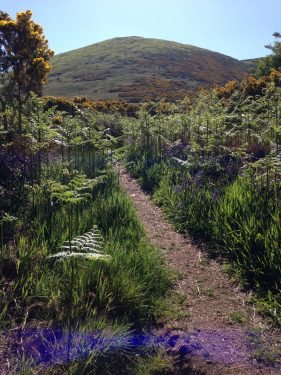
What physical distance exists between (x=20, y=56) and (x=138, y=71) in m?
51.0

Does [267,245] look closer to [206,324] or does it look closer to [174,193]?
[206,324]

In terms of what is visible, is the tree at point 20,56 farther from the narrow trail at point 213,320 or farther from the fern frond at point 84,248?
the fern frond at point 84,248

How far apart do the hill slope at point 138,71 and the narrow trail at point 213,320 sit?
33.9 meters

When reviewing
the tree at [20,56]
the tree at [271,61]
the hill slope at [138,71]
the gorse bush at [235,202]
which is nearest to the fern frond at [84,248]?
the gorse bush at [235,202]

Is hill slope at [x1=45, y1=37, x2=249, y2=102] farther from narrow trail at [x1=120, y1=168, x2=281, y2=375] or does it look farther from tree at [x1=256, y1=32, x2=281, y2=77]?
narrow trail at [x1=120, y1=168, x2=281, y2=375]

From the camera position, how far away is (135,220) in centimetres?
586

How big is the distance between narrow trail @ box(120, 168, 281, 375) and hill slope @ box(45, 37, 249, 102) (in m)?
33.9

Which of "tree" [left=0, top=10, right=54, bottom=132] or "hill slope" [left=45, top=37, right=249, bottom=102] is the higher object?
"hill slope" [left=45, top=37, right=249, bottom=102]

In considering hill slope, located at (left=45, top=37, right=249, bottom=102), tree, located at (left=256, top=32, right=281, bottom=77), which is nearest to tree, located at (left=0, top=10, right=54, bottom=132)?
tree, located at (left=256, top=32, right=281, bottom=77)

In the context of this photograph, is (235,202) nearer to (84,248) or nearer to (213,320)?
(213,320)

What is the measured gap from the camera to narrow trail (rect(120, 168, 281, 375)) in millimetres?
3125

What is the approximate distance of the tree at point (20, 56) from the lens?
807 centimetres

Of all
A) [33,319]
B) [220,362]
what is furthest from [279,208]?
[33,319]

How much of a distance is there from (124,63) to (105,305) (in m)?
62.6
